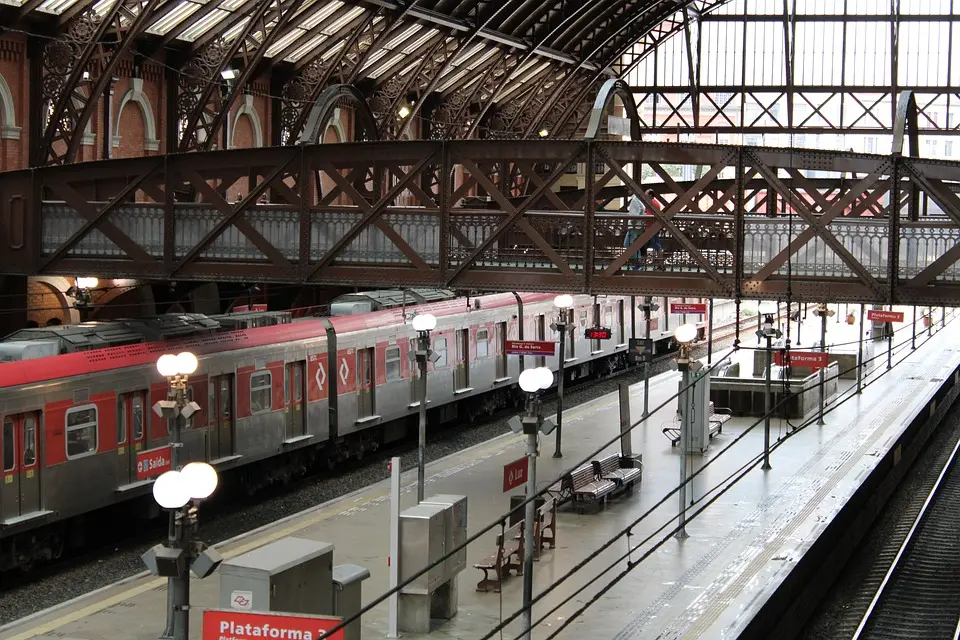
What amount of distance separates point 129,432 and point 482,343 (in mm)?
12562

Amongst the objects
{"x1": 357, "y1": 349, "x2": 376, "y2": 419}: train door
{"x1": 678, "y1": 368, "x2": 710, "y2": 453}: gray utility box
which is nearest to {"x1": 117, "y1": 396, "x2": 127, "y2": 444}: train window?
{"x1": 357, "y1": 349, "x2": 376, "y2": 419}: train door

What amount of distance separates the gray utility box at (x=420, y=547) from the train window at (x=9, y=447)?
480cm

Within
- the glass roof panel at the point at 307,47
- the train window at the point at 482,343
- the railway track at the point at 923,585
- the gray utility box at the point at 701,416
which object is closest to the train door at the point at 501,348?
the train window at the point at 482,343

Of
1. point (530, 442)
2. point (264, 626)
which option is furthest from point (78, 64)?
→ point (264, 626)

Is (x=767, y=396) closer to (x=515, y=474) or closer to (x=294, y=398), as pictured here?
(x=294, y=398)

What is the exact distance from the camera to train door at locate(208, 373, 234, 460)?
749 inches

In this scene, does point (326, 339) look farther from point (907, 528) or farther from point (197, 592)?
point (907, 528)

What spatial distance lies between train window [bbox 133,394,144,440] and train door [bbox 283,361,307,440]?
3.84 m

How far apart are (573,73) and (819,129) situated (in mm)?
9060

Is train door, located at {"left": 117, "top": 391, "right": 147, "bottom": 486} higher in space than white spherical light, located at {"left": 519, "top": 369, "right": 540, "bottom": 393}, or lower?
lower

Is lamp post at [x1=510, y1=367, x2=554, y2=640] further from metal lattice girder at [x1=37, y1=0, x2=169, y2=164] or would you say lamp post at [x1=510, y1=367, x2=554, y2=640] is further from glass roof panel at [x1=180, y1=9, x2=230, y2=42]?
glass roof panel at [x1=180, y1=9, x2=230, y2=42]

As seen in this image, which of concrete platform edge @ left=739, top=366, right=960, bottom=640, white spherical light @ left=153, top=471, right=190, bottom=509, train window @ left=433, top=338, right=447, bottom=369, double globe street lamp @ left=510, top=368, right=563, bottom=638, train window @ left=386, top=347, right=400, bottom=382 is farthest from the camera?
train window @ left=433, top=338, right=447, bottom=369

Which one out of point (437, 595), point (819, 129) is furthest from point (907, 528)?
point (819, 129)

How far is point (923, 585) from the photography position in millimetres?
19469
